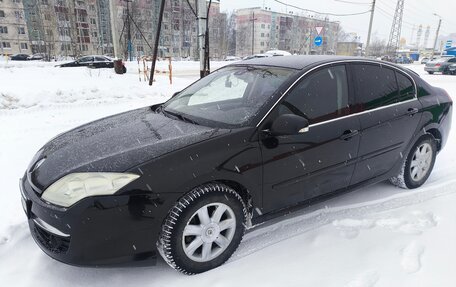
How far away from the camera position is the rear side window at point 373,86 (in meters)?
3.29

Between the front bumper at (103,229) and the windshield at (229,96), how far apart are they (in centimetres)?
94

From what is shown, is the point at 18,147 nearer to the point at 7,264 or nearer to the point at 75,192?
the point at 7,264

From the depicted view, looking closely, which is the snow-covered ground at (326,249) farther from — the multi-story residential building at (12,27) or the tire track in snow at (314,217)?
the multi-story residential building at (12,27)

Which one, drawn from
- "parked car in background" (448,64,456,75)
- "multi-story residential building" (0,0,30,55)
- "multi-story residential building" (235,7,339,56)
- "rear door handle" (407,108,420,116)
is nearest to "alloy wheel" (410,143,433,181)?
"rear door handle" (407,108,420,116)

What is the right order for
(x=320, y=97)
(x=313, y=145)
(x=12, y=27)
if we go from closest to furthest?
(x=313, y=145), (x=320, y=97), (x=12, y=27)

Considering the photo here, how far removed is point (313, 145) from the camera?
2891 millimetres

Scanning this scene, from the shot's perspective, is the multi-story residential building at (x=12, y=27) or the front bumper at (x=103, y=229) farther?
the multi-story residential building at (x=12, y=27)

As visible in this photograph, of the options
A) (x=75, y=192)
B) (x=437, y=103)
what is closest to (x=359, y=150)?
(x=437, y=103)

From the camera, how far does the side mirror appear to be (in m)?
2.57

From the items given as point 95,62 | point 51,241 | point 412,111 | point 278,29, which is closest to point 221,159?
point 51,241

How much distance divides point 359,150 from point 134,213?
2177mm

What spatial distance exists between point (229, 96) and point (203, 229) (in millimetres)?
1464

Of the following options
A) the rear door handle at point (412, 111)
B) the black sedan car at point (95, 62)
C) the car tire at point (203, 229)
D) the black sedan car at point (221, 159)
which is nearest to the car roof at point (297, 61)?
the black sedan car at point (221, 159)

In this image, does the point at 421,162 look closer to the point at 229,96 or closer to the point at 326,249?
the point at 326,249
